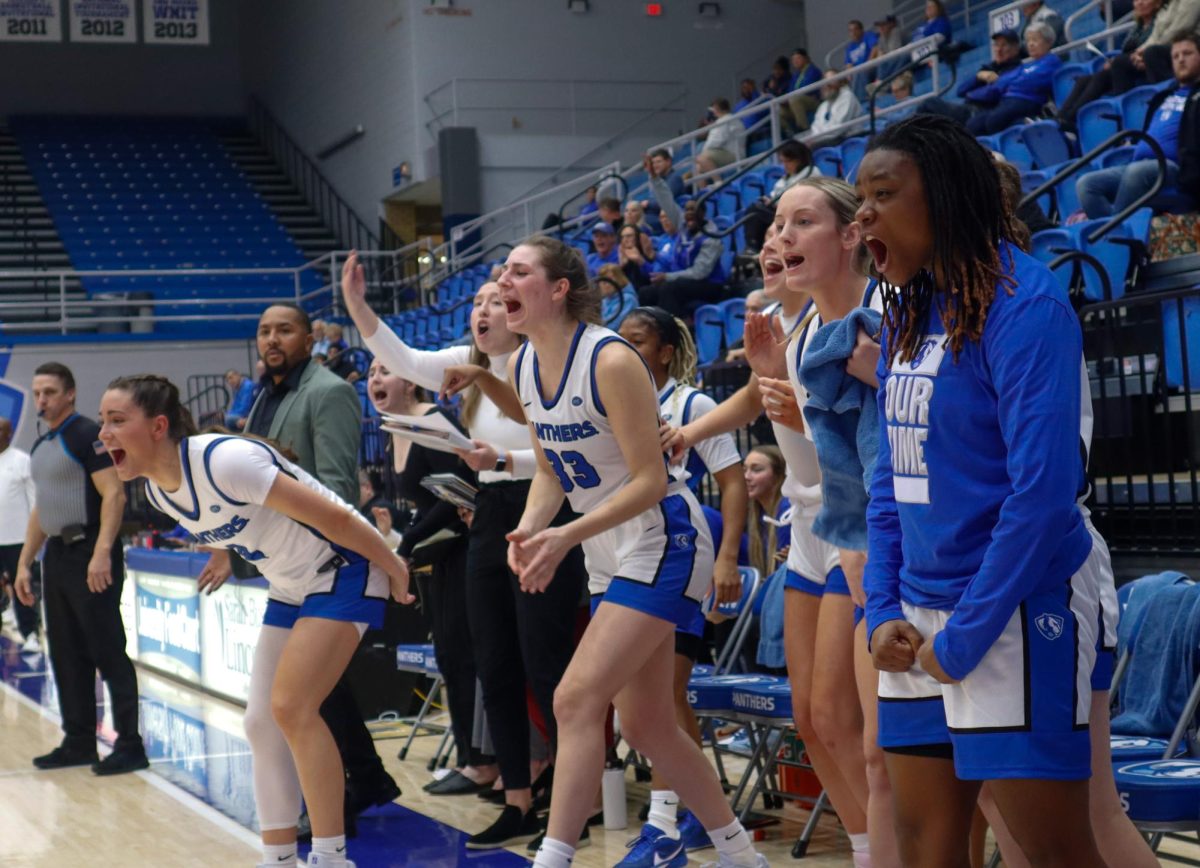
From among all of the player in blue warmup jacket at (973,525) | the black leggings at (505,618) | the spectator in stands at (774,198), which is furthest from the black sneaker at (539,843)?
the spectator in stands at (774,198)

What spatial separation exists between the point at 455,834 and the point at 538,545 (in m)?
2.07

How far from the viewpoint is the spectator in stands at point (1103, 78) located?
9.49 metres

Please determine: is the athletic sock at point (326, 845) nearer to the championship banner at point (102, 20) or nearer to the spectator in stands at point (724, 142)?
the spectator in stands at point (724, 142)

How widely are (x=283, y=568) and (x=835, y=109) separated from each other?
35.9 ft

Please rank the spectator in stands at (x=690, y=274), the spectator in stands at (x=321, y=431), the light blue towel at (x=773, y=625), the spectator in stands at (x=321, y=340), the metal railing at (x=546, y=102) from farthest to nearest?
the metal railing at (x=546, y=102)
the spectator in stands at (x=321, y=340)
the spectator in stands at (x=690, y=274)
the light blue towel at (x=773, y=625)
the spectator in stands at (x=321, y=431)

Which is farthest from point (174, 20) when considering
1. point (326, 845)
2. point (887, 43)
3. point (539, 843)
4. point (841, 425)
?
point (841, 425)

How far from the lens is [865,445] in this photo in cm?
275

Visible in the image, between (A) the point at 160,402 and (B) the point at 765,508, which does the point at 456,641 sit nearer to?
(B) the point at 765,508

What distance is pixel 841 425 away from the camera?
115 inches

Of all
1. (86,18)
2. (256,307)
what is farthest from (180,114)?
(256,307)

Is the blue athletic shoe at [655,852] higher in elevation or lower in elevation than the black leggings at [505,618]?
lower

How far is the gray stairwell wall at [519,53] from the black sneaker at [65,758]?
14.6m

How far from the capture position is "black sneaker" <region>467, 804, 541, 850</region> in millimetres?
4801

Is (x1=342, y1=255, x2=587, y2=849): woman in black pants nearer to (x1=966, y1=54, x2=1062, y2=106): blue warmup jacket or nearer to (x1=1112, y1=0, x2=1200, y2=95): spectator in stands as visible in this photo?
(x1=1112, y1=0, x2=1200, y2=95): spectator in stands
